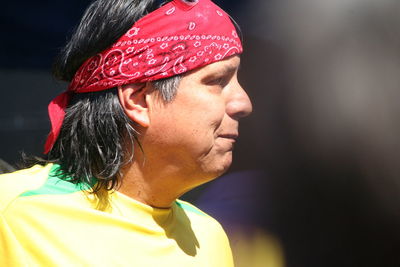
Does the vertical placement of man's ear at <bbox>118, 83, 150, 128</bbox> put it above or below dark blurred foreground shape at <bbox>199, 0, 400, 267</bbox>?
above

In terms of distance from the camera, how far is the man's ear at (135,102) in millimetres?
1635

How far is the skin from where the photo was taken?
1614mm

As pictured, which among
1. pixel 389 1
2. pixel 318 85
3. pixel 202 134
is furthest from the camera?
pixel 318 85

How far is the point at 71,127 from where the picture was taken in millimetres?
1692

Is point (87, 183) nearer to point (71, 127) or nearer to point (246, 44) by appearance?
point (71, 127)

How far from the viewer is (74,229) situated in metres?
1.51

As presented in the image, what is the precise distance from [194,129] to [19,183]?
48 centimetres

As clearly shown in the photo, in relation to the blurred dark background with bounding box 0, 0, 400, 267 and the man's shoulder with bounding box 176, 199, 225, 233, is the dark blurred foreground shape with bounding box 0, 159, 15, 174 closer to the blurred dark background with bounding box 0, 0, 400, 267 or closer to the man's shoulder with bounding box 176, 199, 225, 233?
the blurred dark background with bounding box 0, 0, 400, 267

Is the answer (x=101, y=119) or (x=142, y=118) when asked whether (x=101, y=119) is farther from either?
(x=142, y=118)

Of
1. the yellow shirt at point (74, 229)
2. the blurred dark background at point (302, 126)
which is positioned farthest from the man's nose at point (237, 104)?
the blurred dark background at point (302, 126)

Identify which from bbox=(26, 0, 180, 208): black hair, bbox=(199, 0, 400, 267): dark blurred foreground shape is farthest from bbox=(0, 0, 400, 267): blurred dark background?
bbox=(26, 0, 180, 208): black hair

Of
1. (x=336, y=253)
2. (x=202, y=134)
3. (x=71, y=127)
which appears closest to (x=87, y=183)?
(x=71, y=127)

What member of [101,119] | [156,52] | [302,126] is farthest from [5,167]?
[302,126]

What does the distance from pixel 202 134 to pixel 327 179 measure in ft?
3.88
